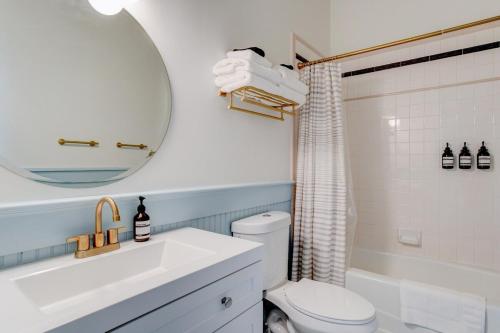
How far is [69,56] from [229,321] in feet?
3.47

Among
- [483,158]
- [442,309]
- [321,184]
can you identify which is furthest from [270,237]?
[483,158]

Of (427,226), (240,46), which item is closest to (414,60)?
(427,226)

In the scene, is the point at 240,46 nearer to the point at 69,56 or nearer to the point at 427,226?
the point at 69,56

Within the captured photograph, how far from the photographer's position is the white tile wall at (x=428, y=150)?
2023mm

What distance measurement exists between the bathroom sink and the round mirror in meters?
0.30

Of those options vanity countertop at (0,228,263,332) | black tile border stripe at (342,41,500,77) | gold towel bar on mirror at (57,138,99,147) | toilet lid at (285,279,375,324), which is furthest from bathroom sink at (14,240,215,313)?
black tile border stripe at (342,41,500,77)

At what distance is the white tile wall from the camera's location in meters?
2.02

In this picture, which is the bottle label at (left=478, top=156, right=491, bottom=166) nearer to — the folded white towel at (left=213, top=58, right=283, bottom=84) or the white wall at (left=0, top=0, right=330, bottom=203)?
the white wall at (left=0, top=0, right=330, bottom=203)

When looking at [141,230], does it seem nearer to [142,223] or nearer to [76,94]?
[142,223]

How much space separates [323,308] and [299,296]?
150 mm

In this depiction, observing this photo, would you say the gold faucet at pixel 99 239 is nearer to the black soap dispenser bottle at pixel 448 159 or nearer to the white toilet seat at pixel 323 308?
the white toilet seat at pixel 323 308

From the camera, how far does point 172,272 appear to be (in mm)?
760

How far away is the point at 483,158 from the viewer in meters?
1.97

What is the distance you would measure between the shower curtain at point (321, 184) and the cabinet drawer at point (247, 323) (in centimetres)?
94
